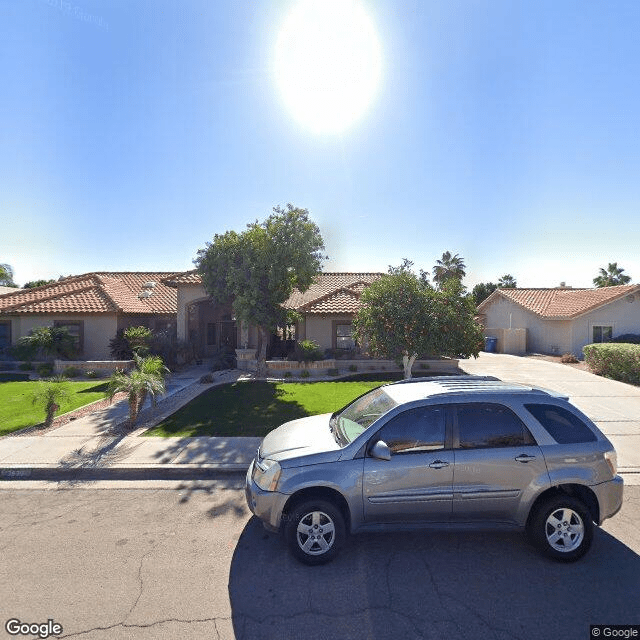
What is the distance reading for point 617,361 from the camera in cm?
1533

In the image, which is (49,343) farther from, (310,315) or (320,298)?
(320,298)

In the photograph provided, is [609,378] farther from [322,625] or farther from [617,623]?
[322,625]

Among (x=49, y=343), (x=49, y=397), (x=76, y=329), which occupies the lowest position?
(x=49, y=397)

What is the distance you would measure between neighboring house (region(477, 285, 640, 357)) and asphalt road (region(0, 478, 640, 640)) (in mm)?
20644

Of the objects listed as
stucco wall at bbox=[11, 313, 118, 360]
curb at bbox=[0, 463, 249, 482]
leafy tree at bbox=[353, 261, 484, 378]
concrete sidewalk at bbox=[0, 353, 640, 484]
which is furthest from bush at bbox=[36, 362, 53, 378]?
leafy tree at bbox=[353, 261, 484, 378]

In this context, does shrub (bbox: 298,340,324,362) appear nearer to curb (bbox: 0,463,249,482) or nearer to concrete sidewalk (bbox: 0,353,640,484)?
concrete sidewalk (bbox: 0,353,640,484)

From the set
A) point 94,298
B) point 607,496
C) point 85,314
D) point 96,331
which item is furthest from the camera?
point 94,298

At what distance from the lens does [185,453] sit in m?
6.93

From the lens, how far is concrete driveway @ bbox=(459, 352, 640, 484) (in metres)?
7.42

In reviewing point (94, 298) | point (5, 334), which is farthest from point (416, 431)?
point (5, 334)

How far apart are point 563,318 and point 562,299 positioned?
17.0 feet

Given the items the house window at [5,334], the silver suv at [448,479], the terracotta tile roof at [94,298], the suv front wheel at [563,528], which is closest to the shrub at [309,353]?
the terracotta tile roof at [94,298]

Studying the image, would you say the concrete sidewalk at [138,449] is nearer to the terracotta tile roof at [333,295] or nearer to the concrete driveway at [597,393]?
the concrete driveway at [597,393]

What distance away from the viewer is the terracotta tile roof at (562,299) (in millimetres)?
22891
